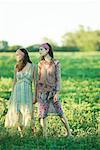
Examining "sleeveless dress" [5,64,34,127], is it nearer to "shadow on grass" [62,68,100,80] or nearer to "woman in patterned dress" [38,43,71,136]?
"woman in patterned dress" [38,43,71,136]

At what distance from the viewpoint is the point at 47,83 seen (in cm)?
859

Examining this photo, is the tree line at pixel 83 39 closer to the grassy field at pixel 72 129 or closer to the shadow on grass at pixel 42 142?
the grassy field at pixel 72 129

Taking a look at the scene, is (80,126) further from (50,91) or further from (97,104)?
(97,104)

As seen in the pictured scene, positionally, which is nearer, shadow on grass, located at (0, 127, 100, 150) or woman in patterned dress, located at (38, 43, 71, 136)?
shadow on grass, located at (0, 127, 100, 150)

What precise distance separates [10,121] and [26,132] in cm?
44

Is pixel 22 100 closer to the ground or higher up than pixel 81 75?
higher up

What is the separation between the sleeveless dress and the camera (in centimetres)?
853

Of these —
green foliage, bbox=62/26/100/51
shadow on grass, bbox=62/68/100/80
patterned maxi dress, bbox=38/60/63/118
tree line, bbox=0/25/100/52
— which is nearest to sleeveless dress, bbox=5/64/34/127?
patterned maxi dress, bbox=38/60/63/118

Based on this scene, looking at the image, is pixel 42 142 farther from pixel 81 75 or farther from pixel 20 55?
pixel 81 75

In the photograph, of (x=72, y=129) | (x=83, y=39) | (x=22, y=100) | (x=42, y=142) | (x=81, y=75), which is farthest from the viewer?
(x=83, y=39)

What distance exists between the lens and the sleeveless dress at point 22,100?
8.53m

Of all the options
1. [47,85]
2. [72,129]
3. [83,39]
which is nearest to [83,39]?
[83,39]

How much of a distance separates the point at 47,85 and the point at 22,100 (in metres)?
0.41

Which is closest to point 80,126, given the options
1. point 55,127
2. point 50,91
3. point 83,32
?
point 55,127
